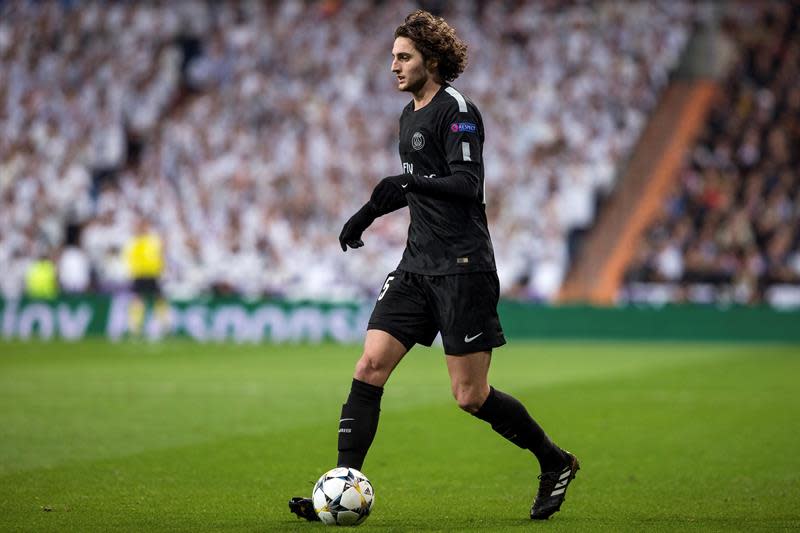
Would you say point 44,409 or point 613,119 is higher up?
point 613,119

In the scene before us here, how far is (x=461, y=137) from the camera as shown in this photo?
21.9 ft

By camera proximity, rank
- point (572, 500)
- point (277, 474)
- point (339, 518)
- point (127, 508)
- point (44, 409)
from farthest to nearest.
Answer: point (44, 409), point (277, 474), point (572, 500), point (127, 508), point (339, 518)

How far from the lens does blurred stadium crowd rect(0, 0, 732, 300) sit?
94.4 feet

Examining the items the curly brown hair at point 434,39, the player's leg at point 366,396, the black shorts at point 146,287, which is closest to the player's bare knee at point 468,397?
the player's leg at point 366,396

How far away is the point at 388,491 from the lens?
26.4 feet

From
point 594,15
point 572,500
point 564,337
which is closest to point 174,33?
point 594,15

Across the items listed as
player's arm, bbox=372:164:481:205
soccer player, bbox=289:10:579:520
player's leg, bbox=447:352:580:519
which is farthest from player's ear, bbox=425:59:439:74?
player's leg, bbox=447:352:580:519

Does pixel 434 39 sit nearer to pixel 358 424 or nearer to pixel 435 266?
pixel 435 266

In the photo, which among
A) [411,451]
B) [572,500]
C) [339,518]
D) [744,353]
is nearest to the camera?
A: [339,518]

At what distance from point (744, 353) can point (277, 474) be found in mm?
15940

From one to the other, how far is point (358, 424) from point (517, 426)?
33.0 inches

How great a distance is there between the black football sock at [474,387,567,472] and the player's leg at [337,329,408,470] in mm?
535

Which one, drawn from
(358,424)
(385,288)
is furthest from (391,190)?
(358,424)

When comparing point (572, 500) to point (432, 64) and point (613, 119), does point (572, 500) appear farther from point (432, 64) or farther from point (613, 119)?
point (613, 119)
